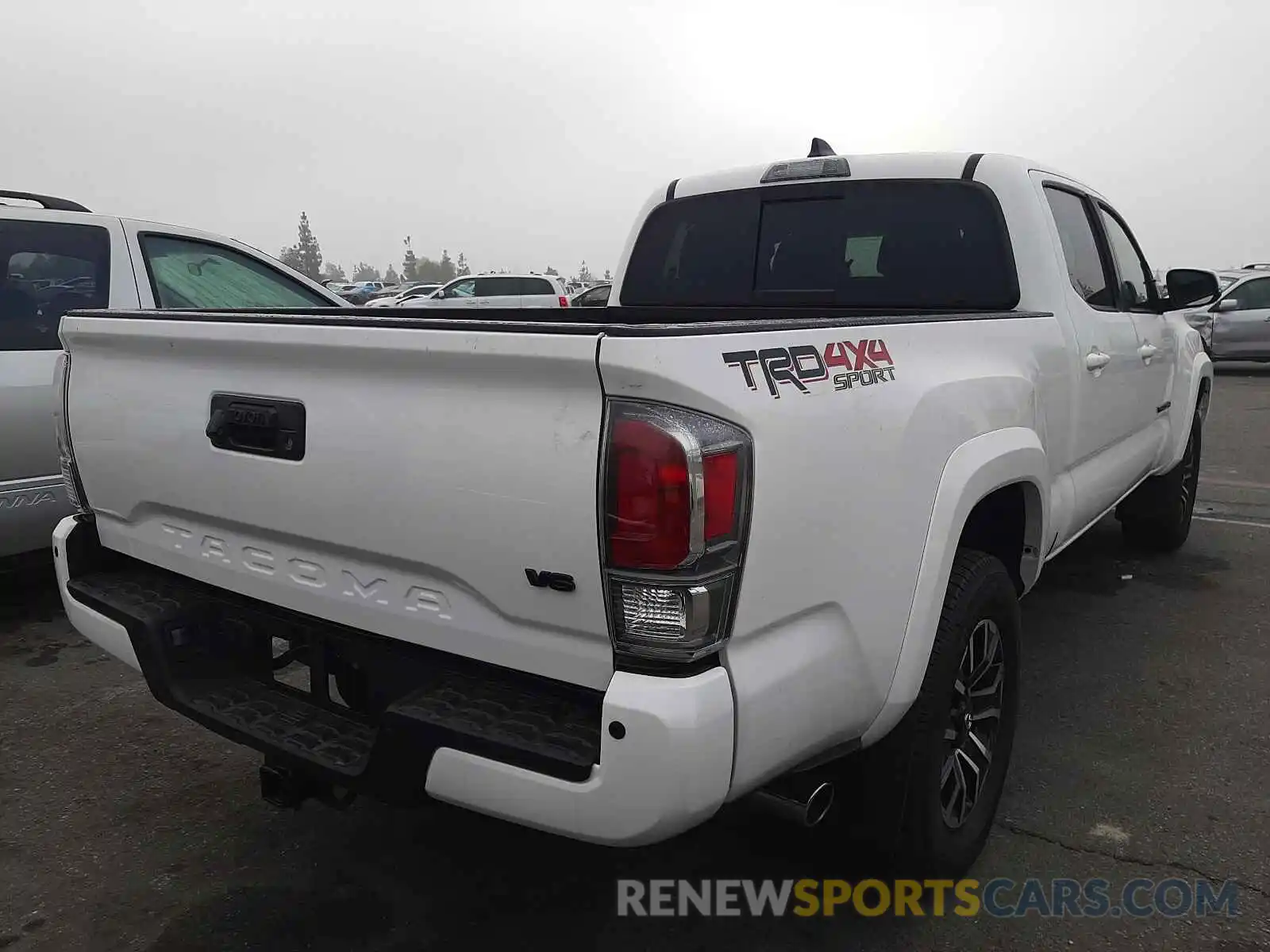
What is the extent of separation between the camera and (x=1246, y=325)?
1589cm

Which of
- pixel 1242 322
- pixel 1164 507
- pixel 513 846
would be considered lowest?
pixel 513 846

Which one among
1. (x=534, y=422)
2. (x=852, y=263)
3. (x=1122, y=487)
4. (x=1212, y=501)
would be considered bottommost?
(x=1212, y=501)

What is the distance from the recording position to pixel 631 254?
4047 millimetres

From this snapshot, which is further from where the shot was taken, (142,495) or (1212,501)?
(1212,501)

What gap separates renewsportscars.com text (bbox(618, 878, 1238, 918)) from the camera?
2434 millimetres

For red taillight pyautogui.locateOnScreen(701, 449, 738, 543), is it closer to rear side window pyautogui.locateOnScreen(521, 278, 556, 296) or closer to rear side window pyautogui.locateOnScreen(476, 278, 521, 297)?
rear side window pyautogui.locateOnScreen(521, 278, 556, 296)

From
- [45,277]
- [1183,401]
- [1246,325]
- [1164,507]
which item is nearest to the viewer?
[45,277]

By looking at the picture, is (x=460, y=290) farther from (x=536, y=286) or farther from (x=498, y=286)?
(x=536, y=286)

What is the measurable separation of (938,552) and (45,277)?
4.24m

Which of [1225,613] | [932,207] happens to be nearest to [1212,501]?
[1225,613]

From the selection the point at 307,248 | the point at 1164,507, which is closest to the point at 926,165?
the point at 1164,507

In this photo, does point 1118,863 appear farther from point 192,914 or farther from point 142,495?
point 142,495

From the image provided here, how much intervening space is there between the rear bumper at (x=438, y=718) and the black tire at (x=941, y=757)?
2.21 feet

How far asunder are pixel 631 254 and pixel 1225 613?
10.7ft
